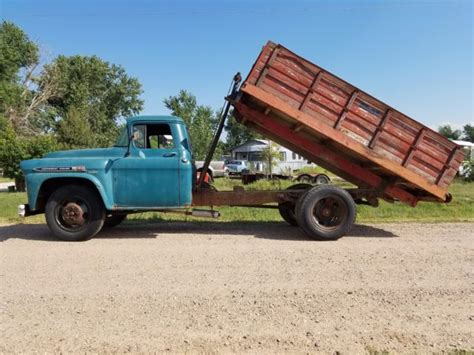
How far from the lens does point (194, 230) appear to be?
8.02 metres

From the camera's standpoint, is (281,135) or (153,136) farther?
(281,135)

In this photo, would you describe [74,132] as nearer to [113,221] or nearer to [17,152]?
[17,152]

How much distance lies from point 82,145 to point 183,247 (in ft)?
96.6

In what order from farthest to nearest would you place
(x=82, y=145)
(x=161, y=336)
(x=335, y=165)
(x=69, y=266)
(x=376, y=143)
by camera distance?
(x=82, y=145) < (x=335, y=165) < (x=376, y=143) < (x=69, y=266) < (x=161, y=336)

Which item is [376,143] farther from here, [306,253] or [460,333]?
[460,333]

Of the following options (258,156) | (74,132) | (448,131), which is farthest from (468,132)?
(74,132)

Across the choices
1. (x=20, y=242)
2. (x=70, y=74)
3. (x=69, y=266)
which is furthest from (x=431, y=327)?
(x=70, y=74)

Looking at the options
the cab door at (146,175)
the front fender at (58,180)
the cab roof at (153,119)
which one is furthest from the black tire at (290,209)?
the front fender at (58,180)

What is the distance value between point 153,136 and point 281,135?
249cm

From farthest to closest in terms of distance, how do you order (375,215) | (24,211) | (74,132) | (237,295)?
(74,132) → (375,215) → (24,211) → (237,295)

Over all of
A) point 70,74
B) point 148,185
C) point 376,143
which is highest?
point 70,74

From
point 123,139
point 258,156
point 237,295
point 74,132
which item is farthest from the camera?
point 258,156

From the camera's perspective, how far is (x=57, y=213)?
277 inches

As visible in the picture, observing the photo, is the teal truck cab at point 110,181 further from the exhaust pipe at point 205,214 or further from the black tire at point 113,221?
the black tire at point 113,221
